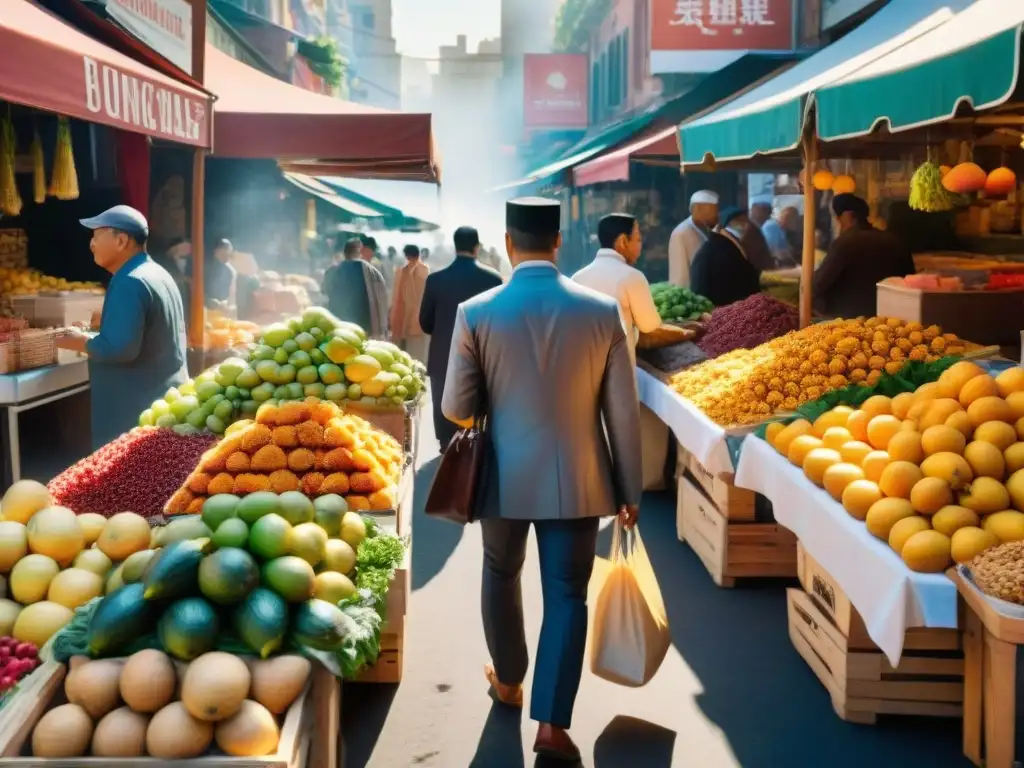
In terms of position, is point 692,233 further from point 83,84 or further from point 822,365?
point 83,84

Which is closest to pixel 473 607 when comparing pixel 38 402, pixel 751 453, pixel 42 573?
pixel 751 453

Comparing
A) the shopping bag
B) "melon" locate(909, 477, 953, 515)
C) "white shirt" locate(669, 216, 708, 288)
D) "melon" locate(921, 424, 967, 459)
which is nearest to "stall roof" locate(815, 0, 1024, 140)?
"melon" locate(921, 424, 967, 459)

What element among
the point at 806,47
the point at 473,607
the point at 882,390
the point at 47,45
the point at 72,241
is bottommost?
the point at 473,607

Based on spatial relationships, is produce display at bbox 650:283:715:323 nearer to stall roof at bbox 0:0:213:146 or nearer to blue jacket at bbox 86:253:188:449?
stall roof at bbox 0:0:213:146

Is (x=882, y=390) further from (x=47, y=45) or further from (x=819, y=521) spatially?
(x=47, y=45)

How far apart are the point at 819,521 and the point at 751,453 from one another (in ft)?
3.87

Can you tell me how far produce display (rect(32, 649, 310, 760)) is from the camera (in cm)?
327

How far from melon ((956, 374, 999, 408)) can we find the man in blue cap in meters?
4.11

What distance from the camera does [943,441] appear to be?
15.8 ft

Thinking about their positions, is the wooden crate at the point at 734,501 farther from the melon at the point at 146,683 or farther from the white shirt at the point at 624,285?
the melon at the point at 146,683

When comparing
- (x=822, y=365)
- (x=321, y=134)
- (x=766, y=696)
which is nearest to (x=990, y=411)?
(x=766, y=696)

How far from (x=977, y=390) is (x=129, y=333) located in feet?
13.9

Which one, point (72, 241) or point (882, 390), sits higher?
point (72, 241)

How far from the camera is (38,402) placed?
8758mm
